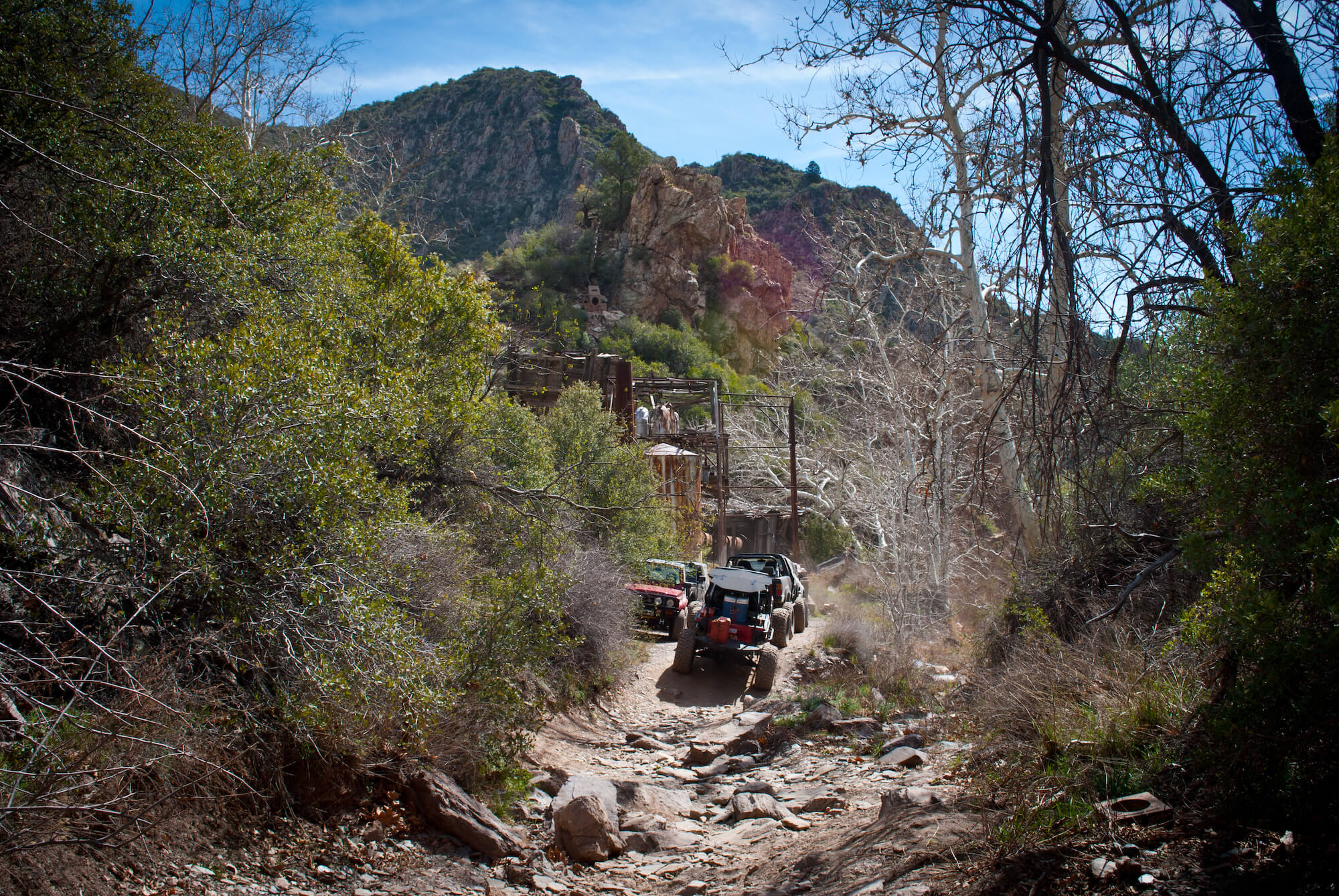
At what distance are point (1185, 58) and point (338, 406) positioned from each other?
6.46 metres

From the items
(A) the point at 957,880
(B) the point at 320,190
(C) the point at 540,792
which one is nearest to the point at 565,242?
(B) the point at 320,190

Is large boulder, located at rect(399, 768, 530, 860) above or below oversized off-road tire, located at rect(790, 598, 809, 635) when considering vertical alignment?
above

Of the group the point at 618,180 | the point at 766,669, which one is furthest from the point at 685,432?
the point at 618,180

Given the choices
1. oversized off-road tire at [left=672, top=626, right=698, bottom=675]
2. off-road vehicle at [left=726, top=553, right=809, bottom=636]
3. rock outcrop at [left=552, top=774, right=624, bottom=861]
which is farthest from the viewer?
off-road vehicle at [left=726, top=553, right=809, bottom=636]

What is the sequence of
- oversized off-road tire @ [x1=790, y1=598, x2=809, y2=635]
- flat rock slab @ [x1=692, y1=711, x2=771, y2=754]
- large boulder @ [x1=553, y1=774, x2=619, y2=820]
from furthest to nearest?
oversized off-road tire @ [x1=790, y1=598, x2=809, y2=635] → flat rock slab @ [x1=692, y1=711, x2=771, y2=754] → large boulder @ [x1=553, y1=774, x2=619, y2=820]

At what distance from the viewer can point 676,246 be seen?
188 ft

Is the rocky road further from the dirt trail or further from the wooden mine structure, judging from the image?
the wooden mine structure

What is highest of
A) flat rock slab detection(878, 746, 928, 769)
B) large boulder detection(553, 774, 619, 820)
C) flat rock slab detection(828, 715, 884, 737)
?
flat rock slab detection(878, 746, 928, 769)

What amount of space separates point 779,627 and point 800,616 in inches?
122

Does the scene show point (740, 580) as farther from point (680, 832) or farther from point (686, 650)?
point (680, 832)

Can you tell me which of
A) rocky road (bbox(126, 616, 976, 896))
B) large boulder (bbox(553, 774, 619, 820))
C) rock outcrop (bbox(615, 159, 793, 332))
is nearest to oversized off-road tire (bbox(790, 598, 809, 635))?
rocky road (bbox(126, 616, 976, 896))

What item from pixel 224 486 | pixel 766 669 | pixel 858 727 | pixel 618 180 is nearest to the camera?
pixel 224 486

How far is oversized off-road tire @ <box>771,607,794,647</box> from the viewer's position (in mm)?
15969

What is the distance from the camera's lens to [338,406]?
6.20 metres
